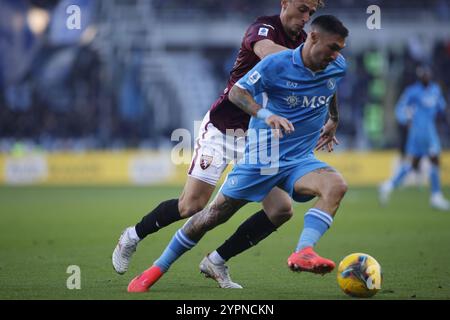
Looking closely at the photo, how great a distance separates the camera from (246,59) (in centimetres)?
→ 726

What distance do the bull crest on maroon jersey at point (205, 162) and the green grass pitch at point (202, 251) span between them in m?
0.98

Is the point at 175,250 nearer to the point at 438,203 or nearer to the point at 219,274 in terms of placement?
the point at 219,274

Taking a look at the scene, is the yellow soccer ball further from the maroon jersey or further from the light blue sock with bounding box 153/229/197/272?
the maroon jersey

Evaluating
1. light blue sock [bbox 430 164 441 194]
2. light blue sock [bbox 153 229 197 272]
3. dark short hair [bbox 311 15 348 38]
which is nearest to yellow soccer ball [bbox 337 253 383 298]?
light blue sock [bbox 153 229 197 272]

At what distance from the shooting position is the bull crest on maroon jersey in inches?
285

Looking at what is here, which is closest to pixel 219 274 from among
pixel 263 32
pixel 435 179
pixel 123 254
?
pixel 123 254

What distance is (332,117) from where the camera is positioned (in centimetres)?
716

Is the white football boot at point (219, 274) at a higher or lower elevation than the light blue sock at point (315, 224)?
lower

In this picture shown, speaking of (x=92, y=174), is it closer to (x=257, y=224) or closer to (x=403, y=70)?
(x=403, y=70)

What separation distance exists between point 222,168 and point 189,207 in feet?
1.52

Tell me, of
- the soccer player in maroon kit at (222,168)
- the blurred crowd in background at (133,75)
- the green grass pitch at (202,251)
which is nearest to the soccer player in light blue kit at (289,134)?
the soccer player in maroon kit at (222,168)

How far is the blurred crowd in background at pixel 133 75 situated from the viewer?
28.2 m

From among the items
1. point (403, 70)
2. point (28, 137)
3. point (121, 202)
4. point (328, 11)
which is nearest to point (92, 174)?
point (28, 137)

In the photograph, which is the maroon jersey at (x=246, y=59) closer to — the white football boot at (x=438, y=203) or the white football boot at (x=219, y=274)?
the white football boot at (x=219, y=274)
